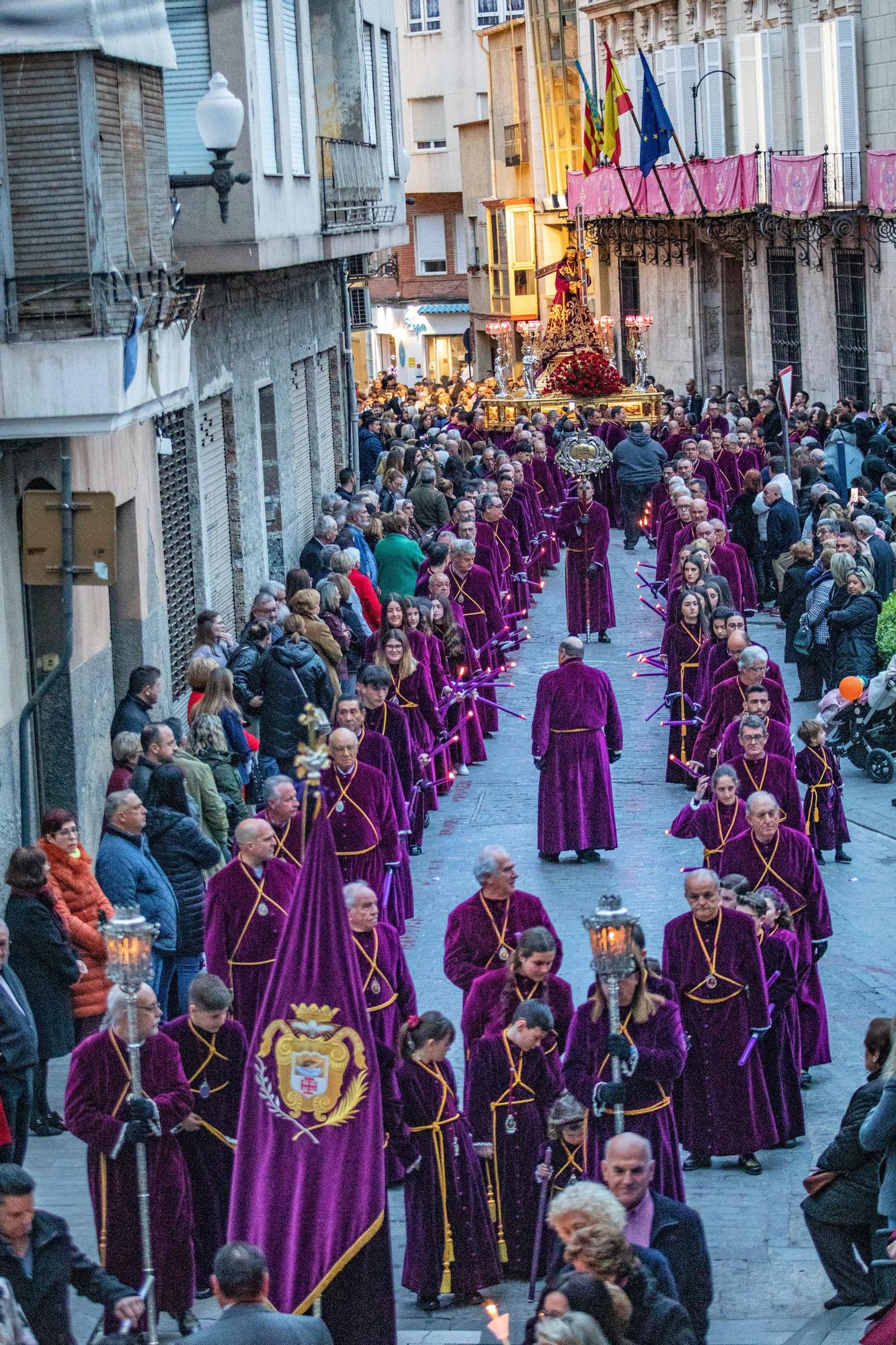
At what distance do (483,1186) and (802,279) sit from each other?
28.9m

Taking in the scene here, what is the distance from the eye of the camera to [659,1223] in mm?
7406

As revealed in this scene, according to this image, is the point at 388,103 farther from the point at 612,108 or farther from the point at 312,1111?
the point at 312,1111

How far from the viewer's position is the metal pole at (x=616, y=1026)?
8562 millimetres

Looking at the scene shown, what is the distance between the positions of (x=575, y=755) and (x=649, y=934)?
225cm

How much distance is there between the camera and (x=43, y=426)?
11.8 m

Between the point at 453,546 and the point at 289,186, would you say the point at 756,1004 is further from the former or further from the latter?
the point at 289,186

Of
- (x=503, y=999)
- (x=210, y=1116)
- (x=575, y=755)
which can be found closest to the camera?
(x=210, y=1116)

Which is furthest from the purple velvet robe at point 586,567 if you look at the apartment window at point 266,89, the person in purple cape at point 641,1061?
the person in purple cape at point 641,1061

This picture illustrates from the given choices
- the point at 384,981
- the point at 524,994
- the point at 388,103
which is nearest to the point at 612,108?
the point at 388,103

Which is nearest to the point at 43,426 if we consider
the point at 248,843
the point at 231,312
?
the point at 248,843

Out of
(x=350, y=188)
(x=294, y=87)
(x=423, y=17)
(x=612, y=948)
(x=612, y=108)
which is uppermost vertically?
(x=423, y=17)

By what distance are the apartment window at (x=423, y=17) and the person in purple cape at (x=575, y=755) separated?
47.3m

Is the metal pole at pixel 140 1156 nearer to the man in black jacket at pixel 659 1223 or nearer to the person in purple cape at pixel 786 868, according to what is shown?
the man in black jacket at pixel 659 1223

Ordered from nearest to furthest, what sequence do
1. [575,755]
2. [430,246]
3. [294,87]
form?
[575,755]
[294,87]
[430,246]
